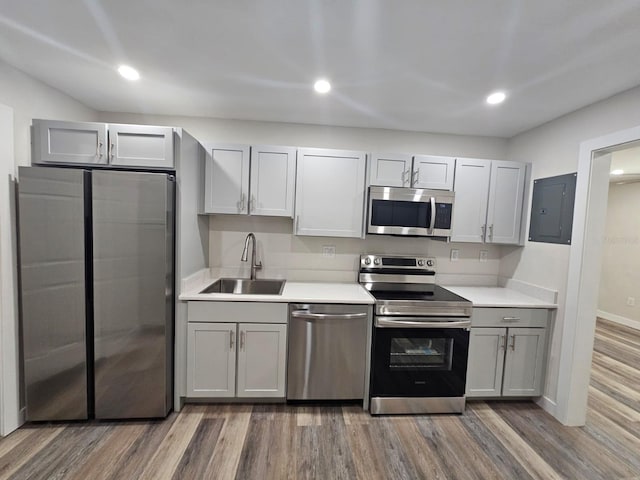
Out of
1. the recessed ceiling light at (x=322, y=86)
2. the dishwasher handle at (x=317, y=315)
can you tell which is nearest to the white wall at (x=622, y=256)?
the dishwasher handle at (x=317, y=315)

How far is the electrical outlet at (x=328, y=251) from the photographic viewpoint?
115 inches

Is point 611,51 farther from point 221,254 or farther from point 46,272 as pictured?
point 46,272

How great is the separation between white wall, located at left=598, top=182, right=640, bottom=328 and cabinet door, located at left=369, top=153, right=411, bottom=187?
4.44m

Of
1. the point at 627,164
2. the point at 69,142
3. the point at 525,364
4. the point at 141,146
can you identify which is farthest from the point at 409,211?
the point at 627,164

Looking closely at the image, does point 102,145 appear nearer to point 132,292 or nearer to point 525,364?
point 132,292

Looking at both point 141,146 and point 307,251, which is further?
point 307,251

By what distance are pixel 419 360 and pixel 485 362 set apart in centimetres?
59

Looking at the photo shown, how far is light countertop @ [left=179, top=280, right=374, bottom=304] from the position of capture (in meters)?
2.20

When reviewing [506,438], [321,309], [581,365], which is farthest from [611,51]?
[506,438]

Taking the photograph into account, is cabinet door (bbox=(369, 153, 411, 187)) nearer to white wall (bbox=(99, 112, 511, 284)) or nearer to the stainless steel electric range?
white wall (bbox=(99, 112, 511, 284))

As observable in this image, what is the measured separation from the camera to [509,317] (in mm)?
2375

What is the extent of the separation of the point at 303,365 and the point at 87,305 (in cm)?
161

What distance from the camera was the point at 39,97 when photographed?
2084 mm

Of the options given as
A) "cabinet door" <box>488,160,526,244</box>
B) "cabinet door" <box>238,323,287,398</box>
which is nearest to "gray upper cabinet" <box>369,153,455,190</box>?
"cabinet door" <box>488,160,526,244</box>
